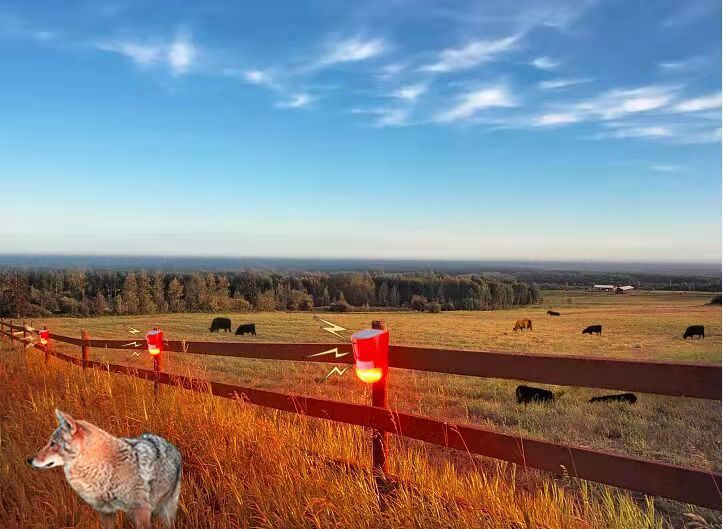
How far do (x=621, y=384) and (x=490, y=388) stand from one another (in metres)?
11.2

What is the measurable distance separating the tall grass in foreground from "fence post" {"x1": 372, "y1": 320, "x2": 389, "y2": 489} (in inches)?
4.3

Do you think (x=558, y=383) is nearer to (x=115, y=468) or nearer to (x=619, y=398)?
(x=115, y=468)

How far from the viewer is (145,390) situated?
19.8 feet

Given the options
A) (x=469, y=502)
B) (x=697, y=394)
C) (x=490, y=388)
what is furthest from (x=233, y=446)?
(x=490, y=388)

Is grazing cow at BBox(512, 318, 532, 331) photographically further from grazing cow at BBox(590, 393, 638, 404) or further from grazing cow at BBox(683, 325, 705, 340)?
grazing cow at BBox(590, 393, 638, 404)

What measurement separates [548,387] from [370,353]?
11.6 meters

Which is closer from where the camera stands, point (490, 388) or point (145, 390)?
point (145, 390)

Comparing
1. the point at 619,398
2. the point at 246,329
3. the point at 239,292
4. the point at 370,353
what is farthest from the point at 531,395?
the point at 239,292

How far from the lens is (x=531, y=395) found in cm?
1225

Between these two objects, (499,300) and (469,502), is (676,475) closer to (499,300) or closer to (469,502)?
(469,502)

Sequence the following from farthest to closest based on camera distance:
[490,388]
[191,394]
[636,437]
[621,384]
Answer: [490,388]
[636,437]
[191,394]
[621,384]

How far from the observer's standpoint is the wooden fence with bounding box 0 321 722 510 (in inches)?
110

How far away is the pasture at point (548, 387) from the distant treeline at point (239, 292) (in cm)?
270

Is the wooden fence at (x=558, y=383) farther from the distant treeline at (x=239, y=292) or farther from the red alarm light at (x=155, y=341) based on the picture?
the distant treeline at (x=239, y=292)
